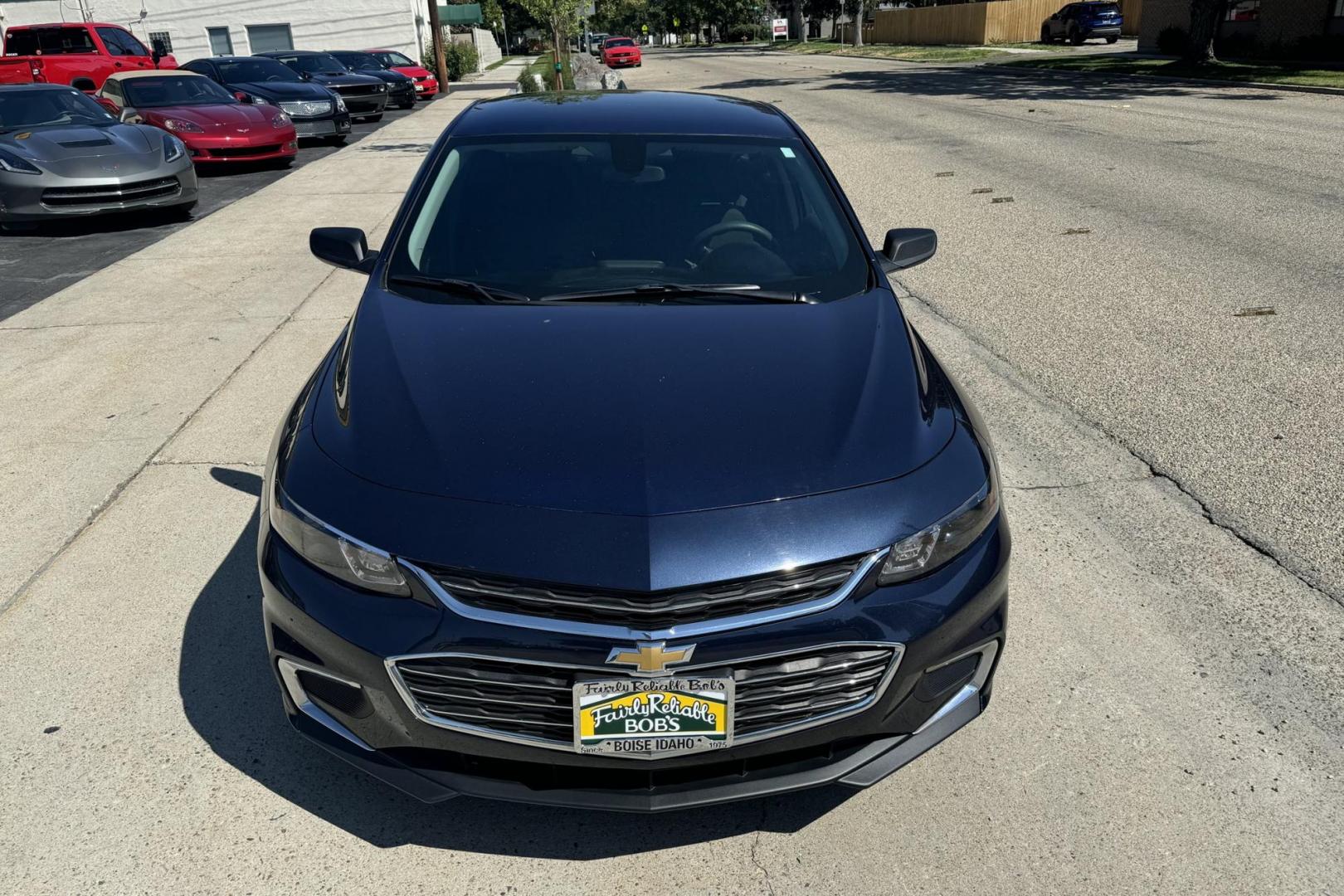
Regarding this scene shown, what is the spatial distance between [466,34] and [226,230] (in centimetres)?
4888

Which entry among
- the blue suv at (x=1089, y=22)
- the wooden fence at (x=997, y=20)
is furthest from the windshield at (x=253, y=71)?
the wooden fence at (x=997, y=20)

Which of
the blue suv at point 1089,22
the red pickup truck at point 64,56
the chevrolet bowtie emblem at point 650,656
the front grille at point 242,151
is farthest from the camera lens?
the blue suv at point 1089,22

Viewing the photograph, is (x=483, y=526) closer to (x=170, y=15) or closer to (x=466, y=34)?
(x=170, y=15)

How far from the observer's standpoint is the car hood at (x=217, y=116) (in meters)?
14.7

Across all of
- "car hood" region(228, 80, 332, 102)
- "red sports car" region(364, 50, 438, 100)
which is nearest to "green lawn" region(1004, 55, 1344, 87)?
"red sports car" region(364, 50, 438, 100)

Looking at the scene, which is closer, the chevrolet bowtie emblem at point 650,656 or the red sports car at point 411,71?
the chevrolet bowtie emblem at point 650,656

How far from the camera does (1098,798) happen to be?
2768 mm

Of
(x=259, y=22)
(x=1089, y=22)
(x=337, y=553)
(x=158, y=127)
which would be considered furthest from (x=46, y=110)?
(x=1089, y=22)

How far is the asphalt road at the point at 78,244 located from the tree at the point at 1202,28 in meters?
23.8

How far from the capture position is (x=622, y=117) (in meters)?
4.17

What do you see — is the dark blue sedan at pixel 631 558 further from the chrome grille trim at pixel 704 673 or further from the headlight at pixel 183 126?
the headlight at pixel 183 126

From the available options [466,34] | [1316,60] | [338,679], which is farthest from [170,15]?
[338,679]

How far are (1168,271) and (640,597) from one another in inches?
271

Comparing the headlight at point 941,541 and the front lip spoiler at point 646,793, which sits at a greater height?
the headlight at point 941,541
